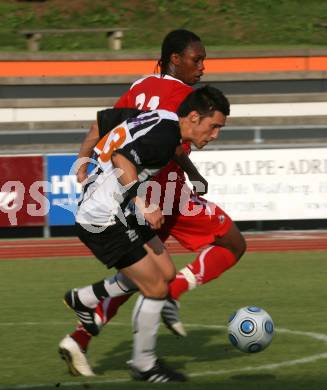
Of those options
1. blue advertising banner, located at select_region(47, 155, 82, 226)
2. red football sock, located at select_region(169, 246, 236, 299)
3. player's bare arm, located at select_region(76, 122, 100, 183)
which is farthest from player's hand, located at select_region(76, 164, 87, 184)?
blue advertising banner, located at select_region(47, 155, 82, 226)

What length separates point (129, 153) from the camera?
6.21 m

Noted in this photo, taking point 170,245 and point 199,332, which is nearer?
point 199,332

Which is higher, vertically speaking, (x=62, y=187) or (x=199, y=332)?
(x=199, y=332)

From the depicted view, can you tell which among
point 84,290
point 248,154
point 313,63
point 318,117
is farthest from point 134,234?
point 313,63

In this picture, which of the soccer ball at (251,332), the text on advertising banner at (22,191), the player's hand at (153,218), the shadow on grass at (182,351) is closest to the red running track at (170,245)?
the text on advertising banner at (22,191)

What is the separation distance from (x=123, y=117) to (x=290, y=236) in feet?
29.2

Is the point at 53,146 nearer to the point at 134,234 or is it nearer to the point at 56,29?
the point at 134,234

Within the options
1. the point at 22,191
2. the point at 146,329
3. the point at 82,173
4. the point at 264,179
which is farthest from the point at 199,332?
the point at 22,191

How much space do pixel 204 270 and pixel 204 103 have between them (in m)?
1.65

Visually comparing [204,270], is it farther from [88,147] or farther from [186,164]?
[88,147]

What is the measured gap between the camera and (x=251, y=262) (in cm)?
1327

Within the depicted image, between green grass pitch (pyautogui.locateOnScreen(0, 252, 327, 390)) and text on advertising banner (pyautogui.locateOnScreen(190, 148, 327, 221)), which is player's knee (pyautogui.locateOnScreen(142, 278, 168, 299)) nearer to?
green grass pitch (pyautogui.locateOnScreen(0, 252, 327, 390))

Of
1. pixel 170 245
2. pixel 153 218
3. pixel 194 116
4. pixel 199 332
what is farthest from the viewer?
pixel 170 245

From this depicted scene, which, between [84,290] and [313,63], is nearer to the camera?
[84,290]
